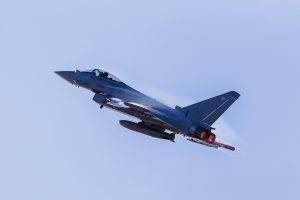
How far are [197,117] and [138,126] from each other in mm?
4006

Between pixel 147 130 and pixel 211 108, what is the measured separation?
4282mm

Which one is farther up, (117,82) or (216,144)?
(117,82)

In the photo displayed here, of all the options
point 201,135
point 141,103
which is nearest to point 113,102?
point 141,103

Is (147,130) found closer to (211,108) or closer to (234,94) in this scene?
(211,108)

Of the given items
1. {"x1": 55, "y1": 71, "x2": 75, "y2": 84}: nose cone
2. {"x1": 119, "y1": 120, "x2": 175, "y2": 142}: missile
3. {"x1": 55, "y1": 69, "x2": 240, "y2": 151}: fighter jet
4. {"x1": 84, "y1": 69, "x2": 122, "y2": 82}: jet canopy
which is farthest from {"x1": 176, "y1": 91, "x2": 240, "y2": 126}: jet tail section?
{"x1": 55, "y1": 71, "x2": 75, "y2": 84}: nose cone

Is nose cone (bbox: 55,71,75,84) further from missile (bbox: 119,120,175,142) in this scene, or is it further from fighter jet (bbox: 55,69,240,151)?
missile (bbox: 119,120,175,142)

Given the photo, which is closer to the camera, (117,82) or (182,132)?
(182,132)

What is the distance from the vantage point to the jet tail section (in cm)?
5488

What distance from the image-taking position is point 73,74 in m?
59.9

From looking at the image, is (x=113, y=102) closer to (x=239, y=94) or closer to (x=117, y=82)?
(x=117, y=82)

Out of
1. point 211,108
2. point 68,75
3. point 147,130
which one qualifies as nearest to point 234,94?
point 211,108

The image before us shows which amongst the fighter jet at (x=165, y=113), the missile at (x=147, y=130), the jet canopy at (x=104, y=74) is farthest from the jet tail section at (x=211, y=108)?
the jet canopy at (x=104, y=74)

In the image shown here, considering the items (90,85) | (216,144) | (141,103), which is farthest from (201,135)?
(90,85)

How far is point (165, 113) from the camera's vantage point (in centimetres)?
5531
